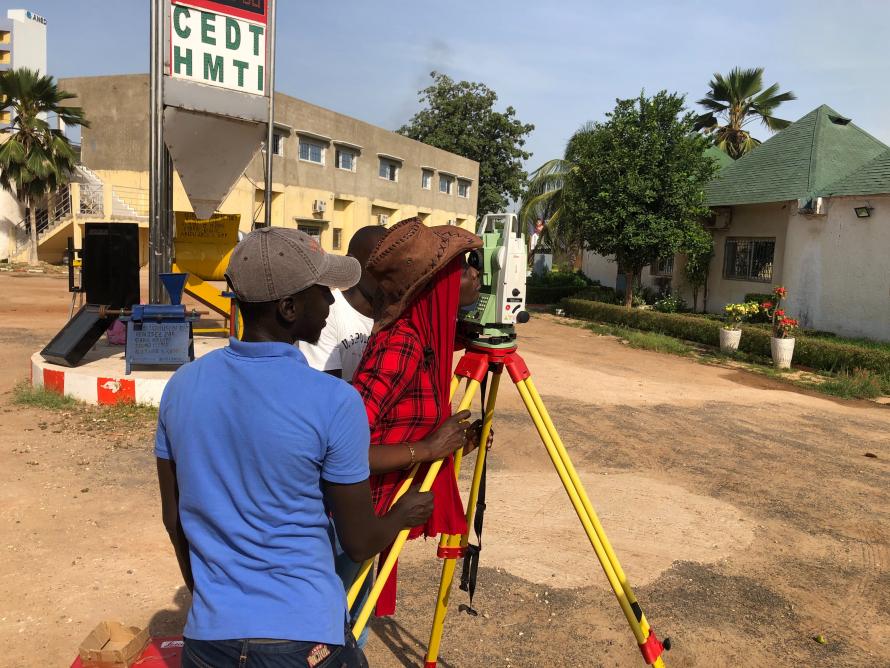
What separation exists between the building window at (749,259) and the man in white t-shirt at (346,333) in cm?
1758

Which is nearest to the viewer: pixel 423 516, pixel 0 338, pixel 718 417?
pixel 423 516

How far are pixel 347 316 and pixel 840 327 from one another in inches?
617

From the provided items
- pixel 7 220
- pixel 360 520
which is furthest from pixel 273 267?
pixel 7 220

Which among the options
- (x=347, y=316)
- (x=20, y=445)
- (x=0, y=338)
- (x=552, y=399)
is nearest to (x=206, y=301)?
(x=0, y=338)

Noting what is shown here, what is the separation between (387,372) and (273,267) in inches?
18.6

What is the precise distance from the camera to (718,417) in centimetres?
795

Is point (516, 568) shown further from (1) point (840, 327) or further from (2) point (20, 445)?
(1) point (840, 327)

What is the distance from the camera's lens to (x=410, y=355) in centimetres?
188

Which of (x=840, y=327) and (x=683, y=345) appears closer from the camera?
(x=683, y=345)

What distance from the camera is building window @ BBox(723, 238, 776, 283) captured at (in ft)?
59.0

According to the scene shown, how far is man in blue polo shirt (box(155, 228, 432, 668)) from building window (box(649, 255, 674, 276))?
20315 millimetres

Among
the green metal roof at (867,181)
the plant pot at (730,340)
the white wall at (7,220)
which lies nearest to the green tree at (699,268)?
the green metal roof at (867,181)

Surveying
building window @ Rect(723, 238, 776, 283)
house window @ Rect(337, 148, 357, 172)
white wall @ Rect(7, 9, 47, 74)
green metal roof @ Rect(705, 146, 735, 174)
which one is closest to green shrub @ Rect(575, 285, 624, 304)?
building window @ Rect(723, 238, 776, 283)

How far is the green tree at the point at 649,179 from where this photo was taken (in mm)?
17875
